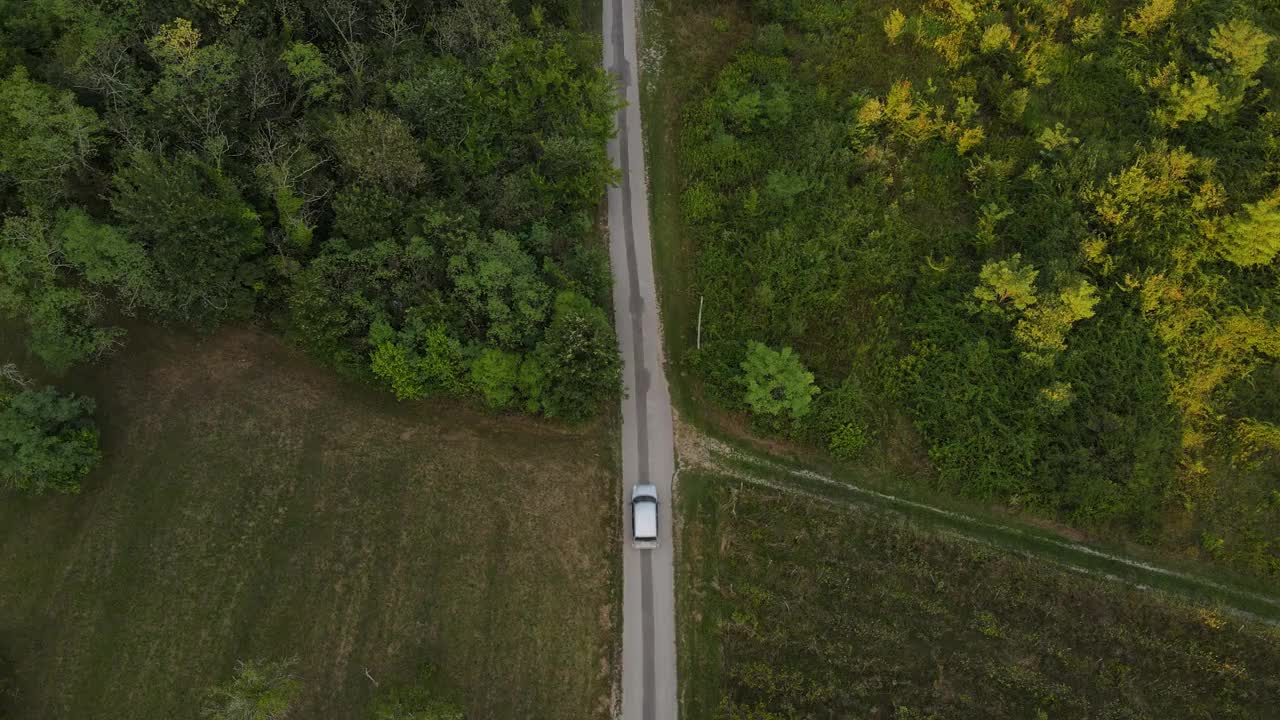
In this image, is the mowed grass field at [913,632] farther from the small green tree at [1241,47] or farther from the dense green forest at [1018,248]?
the small green tree at [1241,47]

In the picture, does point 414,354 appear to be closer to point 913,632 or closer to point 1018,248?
point 913,632

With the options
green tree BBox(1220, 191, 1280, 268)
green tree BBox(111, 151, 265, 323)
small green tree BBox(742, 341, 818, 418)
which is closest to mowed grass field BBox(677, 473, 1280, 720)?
small green tree BBox(742, 341, 818, 418)

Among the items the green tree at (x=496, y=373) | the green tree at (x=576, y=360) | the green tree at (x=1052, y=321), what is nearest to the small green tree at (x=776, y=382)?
the green tree at (x=576, y=360)

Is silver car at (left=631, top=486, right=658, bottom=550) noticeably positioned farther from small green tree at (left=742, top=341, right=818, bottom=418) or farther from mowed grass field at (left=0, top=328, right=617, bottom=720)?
small green tree at (left=742, top=341, right=818, bottom=418)

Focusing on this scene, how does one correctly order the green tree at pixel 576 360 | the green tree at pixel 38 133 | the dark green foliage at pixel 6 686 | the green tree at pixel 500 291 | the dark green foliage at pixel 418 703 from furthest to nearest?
the green tree at pixel 500 291 → the green tree at pixel 576 360 → the green tree at pixel 38 133 → the dark green foliage at pixel 6 686 → the dark green foliage at pixel 418 703

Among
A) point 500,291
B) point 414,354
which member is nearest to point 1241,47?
point 500,291
